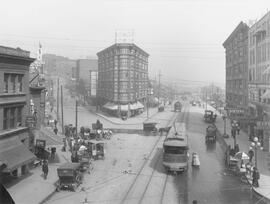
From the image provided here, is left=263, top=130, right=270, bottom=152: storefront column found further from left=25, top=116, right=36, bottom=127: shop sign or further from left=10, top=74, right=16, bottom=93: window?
left=10, top=74, right=16, bottom=93: window

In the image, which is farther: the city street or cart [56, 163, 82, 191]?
cart [56, 163, 82, 191]

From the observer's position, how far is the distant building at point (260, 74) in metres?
42.5

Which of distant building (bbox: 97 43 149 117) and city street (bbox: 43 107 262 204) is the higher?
distant building (bbox: 97 43 149 117)

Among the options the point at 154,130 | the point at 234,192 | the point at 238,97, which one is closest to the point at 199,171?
the point at 234,192

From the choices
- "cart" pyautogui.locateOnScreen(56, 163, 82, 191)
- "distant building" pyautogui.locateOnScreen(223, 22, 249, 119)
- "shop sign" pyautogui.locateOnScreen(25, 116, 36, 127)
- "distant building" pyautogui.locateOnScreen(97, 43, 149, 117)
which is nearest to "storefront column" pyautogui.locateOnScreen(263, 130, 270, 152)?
"distant building" pyautogui.locateOnScreen(223, 22, 249, 119)

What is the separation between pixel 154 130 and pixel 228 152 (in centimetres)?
2163

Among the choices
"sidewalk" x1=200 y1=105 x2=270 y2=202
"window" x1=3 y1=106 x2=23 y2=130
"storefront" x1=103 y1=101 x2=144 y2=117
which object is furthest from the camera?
"storefront" x1=103 y1=101 x2=144 y2=117

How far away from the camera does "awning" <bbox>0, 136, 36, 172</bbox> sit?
2430 cm

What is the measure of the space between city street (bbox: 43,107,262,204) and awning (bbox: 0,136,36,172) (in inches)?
141

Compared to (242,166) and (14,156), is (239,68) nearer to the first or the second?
(242,166)

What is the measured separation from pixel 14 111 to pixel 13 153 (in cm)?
373

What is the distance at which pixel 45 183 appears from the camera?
25.5 m

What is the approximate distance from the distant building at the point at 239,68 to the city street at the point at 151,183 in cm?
2487

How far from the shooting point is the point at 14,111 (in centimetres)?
Answer: 2842
